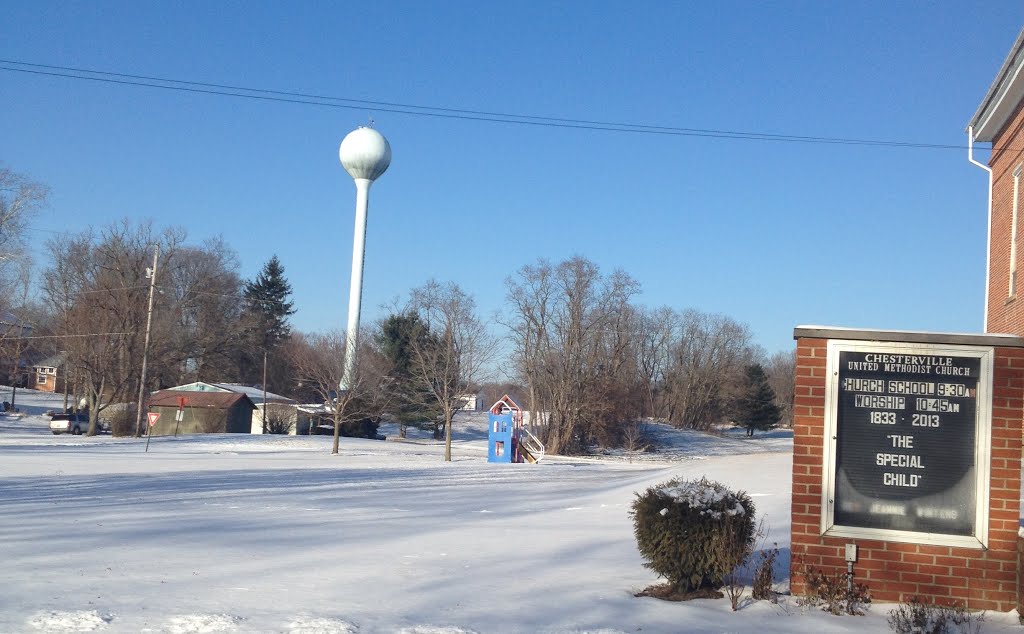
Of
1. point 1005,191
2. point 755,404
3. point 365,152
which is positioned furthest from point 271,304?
point 1005,191

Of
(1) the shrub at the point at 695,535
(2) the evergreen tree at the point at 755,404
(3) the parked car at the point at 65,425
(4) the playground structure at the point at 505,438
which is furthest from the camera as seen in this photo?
(2) the evergreen tree at the point at 755,404

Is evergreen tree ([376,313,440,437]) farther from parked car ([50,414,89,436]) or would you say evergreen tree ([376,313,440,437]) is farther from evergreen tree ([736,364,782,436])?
evergreen tree ([736,364,782,436])

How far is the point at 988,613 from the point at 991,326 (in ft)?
51.4

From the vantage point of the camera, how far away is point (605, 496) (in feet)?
68.1

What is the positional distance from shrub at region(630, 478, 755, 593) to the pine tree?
278 ft

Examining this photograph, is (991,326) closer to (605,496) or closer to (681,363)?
(605,496)

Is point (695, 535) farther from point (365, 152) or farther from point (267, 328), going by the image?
point (267, 328)

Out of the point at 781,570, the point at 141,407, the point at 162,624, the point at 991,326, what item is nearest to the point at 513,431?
the point at 141,407

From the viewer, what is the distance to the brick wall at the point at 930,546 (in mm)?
8023

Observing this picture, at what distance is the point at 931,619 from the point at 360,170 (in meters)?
70.5

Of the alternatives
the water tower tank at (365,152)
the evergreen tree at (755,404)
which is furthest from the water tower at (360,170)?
the evergreen tree at (755,404)

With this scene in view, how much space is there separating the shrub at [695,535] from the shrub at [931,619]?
4.61 feet

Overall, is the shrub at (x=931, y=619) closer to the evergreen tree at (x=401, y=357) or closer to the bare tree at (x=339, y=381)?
the bare tree at (x=339, y=381)

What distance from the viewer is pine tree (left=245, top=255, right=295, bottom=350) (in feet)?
299
